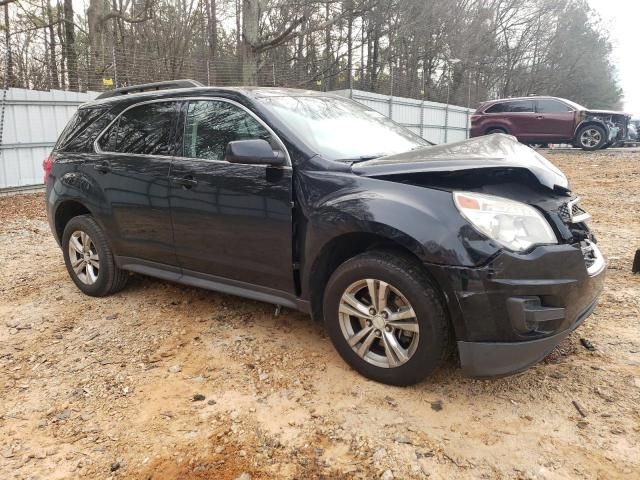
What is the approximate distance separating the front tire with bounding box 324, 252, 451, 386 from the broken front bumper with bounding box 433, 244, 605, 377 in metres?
0.12

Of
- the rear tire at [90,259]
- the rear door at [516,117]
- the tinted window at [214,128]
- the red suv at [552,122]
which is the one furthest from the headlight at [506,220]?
the rear door at [516,117]

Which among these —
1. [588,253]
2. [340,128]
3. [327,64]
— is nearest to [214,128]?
[340,128]

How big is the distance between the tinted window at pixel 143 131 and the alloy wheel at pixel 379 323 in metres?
1.83

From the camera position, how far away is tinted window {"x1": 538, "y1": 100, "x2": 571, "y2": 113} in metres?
14.3

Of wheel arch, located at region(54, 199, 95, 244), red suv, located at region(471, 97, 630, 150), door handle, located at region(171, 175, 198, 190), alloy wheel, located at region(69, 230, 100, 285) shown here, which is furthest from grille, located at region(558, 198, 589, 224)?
red suv, located at region(471, 97, 630, 150)

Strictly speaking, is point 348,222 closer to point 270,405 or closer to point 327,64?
point 270,405

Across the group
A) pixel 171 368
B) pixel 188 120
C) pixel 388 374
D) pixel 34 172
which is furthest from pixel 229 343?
pixel 34 172

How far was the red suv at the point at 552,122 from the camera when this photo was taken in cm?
1407

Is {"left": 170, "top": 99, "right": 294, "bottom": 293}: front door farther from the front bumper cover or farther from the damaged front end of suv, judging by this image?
the front bumper cover

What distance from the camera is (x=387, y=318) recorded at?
262 centimetres

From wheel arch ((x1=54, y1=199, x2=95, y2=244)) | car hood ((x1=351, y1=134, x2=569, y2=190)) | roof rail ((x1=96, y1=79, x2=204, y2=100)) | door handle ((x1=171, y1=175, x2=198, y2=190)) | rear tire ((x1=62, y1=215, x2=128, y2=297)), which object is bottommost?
rear tire ((x1=62, y1=215, x2=128, y2=297))

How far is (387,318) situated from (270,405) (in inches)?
30.4

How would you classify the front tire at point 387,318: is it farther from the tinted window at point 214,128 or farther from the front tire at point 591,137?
the front tire at point 591,137

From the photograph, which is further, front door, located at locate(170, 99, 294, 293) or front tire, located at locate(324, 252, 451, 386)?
front door, located at locate(170, 99, 294, 293)
